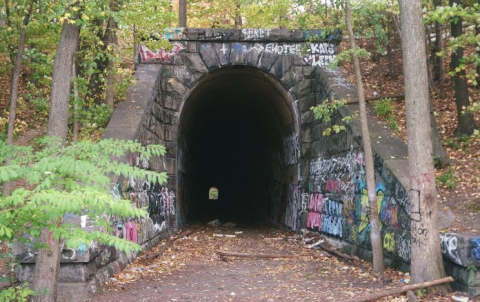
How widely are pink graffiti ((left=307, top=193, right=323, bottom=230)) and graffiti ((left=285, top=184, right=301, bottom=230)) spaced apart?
101cm

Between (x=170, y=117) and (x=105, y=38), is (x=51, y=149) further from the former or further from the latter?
(x=170, y=117)

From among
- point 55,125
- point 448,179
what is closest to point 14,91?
point 55,125

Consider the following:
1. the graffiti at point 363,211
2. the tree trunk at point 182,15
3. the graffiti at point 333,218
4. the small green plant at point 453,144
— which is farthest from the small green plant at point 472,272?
the tree trunk at point 182,15

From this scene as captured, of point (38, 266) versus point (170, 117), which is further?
point (170, 117)

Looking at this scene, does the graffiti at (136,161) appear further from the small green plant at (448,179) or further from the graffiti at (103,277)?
the small green plant at (448,179)

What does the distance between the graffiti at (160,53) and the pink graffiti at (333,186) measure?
5504 mm

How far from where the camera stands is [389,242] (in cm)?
880

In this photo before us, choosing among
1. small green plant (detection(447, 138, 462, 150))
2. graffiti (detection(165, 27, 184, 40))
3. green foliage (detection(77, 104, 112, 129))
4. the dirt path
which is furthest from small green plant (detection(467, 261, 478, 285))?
graffiti (detection(165, 27, 184, 40))

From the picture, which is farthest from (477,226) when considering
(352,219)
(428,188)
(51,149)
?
(51,149)

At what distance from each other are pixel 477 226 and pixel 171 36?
942cm

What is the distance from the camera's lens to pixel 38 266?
21.9 ft

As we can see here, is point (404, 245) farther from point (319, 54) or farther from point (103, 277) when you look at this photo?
point (319, 54)

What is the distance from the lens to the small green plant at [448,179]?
899 centimetres

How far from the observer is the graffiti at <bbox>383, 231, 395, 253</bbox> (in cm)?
865
